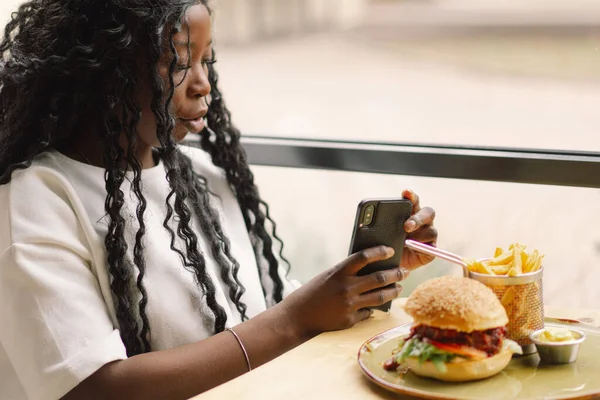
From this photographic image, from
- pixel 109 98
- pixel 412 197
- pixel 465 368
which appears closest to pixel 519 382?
pixel 465 368

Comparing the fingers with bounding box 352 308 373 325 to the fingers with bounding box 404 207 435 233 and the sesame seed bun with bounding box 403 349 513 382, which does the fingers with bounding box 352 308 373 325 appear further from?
the sesame seed bun with bounding box 403 349 513 382

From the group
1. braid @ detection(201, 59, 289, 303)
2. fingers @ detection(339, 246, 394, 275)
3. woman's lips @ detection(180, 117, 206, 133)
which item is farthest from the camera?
braid @ detection(201, 59, 289, 303)

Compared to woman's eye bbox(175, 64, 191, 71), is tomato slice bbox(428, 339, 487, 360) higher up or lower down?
lower down

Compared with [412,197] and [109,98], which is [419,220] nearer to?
[412,197]

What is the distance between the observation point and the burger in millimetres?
1119

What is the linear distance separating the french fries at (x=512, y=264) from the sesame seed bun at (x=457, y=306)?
0.23ft

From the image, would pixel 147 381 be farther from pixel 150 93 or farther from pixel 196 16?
pixel 196 16

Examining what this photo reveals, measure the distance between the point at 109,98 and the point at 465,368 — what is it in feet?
2.74

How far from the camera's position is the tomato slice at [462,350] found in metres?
1.11

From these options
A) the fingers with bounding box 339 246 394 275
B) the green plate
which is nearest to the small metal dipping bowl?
the green plate

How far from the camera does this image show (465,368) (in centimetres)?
111

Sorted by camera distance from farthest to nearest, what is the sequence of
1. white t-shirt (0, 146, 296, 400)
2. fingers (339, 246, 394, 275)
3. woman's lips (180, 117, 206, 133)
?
1. woman's lips (180, 117, 206, 133)
2. fingers (339, 246, 394, 275)
3. white t-shirt (0, 146, 296, 400)

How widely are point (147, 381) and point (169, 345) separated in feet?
0.56

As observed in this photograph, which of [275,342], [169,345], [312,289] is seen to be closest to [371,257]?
[312,289]
